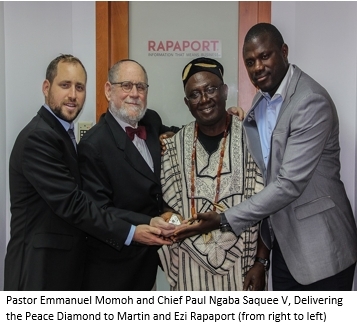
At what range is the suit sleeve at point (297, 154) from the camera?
1.95 meters

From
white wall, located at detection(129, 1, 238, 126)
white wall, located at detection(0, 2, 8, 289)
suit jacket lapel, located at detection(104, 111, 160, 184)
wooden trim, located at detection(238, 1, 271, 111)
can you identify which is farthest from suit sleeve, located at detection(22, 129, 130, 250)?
wooden trim, located at detection(238, 1, 271, 111)

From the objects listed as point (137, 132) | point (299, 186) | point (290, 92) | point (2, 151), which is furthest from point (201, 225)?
point (2, 151)

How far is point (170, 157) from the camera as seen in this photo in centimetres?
229

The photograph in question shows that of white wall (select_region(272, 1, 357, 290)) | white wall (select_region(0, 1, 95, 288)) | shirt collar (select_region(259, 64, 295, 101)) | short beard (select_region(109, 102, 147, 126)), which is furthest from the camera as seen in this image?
white wall (select_region(0, 1, 95, 288))

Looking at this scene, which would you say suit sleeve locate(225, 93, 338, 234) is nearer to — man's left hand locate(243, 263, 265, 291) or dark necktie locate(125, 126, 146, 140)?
man's left hand locate(243, 263, 265, 291)

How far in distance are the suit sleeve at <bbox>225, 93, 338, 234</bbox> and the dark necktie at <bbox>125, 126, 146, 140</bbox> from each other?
693 mm

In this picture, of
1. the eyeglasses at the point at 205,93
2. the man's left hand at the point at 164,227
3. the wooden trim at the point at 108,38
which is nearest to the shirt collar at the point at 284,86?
the eyeglasses at the point at 205,93

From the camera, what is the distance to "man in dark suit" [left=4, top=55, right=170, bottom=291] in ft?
6.70

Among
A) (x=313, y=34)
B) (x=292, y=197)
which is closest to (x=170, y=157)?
(x=292, y=197)

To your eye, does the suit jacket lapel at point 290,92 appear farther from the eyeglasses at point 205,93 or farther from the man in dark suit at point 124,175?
the man in dark suit at point 124,175

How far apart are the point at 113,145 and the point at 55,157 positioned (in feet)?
1.03

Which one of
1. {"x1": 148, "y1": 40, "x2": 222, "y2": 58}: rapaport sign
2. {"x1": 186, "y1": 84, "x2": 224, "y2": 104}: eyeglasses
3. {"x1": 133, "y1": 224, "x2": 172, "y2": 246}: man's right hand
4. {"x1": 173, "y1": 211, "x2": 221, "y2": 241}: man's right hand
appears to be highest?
{"x1": 148, "y1": 40, "x2": 222, "y2": 58}: rapaport sign

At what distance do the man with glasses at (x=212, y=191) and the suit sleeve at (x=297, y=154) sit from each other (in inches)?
5.4

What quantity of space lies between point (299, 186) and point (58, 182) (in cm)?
112
